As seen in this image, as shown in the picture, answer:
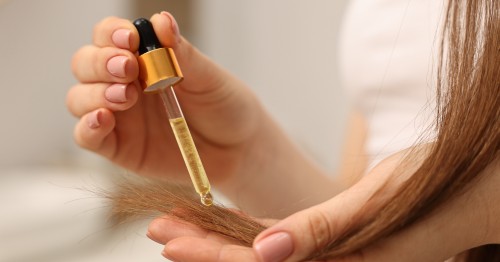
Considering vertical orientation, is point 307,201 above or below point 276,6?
below

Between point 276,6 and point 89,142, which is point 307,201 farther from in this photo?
point 276,6

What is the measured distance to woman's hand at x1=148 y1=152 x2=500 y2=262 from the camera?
32 cm

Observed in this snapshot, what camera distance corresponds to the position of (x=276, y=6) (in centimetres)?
169

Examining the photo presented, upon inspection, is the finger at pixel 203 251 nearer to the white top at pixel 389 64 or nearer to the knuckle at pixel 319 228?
the knuckle at pixel 319 228

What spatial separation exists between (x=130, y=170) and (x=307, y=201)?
0.20 meters

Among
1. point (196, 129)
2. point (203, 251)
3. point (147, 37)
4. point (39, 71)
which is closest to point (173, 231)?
point (203, 251)

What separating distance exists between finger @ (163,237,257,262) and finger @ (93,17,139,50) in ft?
0.57

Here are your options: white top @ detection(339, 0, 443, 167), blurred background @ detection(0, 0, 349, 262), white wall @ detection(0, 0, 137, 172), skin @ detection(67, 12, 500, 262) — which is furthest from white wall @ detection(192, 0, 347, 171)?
white top @ detection(339, 0, 443, 167)

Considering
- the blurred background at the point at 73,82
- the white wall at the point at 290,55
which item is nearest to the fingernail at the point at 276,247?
the blurred background at the point at 73,82

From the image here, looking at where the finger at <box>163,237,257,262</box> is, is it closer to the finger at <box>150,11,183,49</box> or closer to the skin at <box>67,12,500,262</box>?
the skin at <box>67,12,500,262</box>

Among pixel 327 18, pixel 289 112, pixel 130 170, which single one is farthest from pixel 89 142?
pixel 289 112

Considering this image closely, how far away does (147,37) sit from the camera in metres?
0.44

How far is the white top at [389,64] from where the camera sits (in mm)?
565

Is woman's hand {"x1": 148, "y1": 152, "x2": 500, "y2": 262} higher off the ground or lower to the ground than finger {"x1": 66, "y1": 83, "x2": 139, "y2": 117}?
lower
